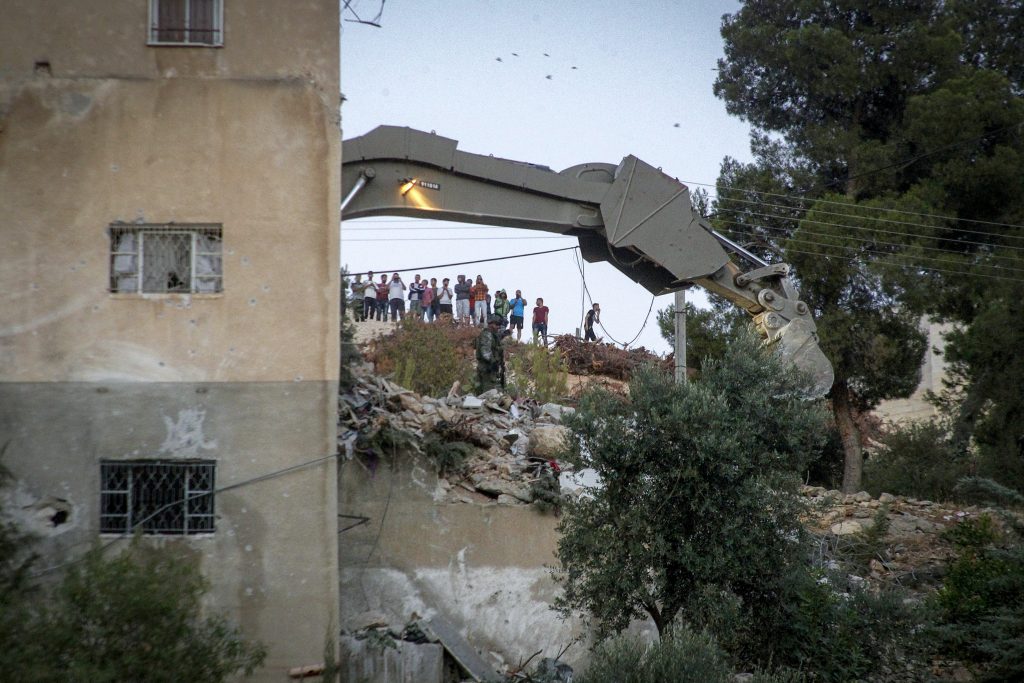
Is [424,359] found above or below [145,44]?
below

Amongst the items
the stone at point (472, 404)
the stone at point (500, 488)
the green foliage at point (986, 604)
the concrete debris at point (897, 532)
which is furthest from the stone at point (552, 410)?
the green foliage at point (986, 604)

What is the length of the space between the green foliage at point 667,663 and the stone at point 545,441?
3905 millimetres

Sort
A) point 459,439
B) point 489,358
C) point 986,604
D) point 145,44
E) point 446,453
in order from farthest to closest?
1. point 489,358
2. point 986,604
3. point 459,439
4. point 446,453
5. point 145,44

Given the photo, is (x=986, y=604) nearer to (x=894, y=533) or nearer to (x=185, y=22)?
(x=894, y=533)

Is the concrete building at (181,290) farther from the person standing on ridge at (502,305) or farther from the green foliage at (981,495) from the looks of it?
the person standing on ridge at (502,305)

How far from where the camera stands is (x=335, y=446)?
1042 centimetres

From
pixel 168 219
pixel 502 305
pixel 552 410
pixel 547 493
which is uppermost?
pixel 502 305

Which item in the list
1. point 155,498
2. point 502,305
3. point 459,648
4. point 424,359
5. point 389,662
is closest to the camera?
point 155,498

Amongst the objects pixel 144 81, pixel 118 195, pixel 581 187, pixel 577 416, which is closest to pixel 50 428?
pixel 118 195

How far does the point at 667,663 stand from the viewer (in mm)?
9383

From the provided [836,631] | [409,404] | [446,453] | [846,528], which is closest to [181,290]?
[446,453]

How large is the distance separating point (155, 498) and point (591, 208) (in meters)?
5.86

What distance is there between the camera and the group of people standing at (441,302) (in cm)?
2855

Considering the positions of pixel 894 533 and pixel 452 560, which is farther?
pixel 894 533
